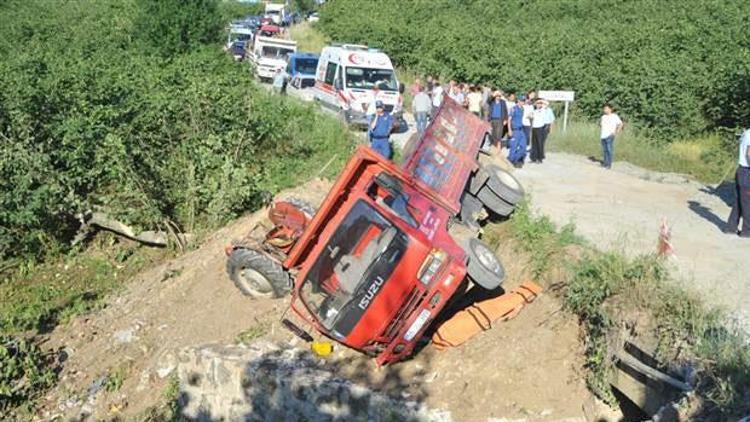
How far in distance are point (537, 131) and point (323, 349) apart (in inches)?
373

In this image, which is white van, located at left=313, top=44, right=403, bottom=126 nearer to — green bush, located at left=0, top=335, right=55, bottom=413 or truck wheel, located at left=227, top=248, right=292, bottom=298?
truck wheel, located at left=227, top=248, right=292, bottom=298

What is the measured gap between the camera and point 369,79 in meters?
22.7

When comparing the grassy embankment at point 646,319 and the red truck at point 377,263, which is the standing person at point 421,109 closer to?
the red truck at point 377,263

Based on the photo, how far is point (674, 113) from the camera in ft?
66.7

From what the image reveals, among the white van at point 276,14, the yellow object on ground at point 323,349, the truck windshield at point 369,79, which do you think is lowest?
the white van at point 276,14

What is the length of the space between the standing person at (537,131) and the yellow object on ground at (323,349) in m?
9.19

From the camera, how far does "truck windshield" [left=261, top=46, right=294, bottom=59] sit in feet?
113

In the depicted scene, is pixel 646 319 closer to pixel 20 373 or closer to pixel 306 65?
pixel 20 373

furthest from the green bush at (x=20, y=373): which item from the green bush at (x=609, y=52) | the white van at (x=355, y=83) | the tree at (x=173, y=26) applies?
the tree at (x=173, y=26)

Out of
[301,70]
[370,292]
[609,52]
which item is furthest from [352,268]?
[301,70]

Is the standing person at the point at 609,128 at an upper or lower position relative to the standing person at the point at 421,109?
upper

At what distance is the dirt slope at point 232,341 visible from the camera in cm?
788

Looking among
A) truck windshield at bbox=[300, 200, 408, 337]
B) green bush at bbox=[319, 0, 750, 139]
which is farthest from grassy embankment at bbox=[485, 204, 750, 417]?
green bush at bbox=[319, 0, 750, 139]

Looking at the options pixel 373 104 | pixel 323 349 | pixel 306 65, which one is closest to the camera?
pixel 323 349
